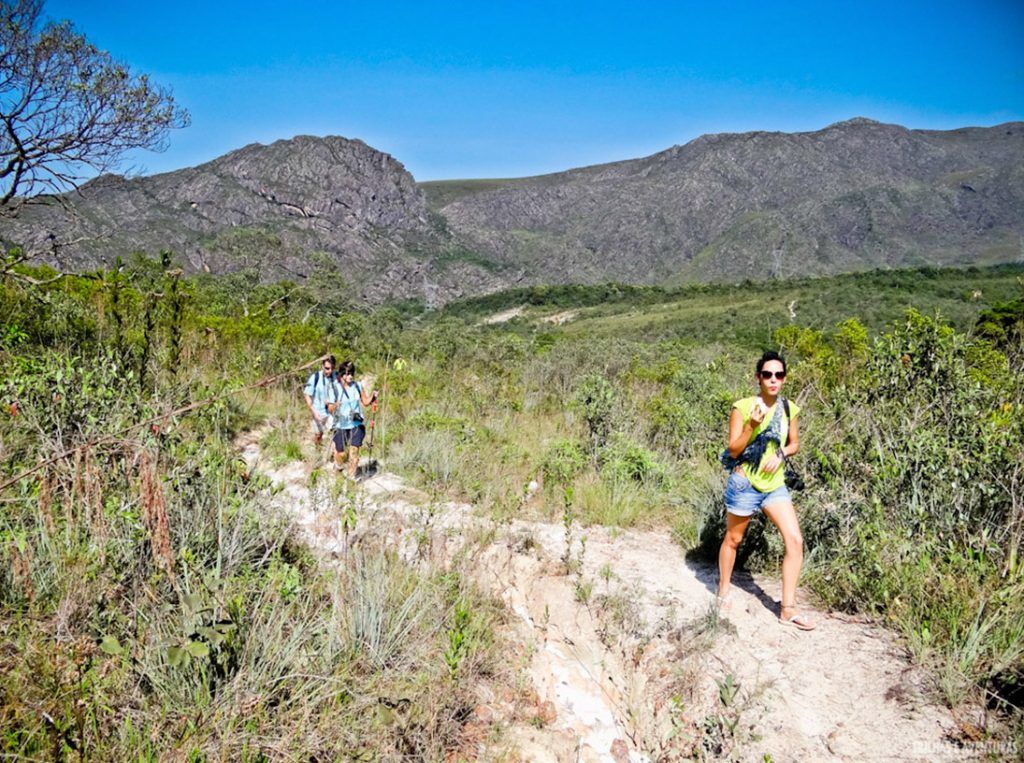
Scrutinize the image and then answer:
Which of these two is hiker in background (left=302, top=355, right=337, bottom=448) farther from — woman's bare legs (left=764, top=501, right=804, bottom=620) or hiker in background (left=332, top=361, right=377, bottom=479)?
woman's bare legs (left=764, top=501, right=804, bottom=620)

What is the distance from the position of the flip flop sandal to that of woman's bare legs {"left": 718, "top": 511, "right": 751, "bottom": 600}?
1.31 feet

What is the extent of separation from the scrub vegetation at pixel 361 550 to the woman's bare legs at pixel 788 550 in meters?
0.39

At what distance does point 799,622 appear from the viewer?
3.72 meters

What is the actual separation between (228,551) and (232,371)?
22.5ft

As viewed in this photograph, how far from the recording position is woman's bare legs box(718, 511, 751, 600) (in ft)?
13.0

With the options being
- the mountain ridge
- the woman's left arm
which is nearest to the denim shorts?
the woman's left arm

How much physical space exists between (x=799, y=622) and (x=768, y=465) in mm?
1026

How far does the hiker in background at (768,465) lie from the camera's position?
3.74m

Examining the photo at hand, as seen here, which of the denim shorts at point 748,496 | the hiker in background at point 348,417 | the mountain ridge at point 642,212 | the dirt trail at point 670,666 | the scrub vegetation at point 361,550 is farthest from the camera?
the mountain ridge at point 642,212

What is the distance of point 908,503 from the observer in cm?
414

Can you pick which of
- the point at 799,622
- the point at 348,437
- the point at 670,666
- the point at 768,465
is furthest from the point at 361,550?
the point at 348,437

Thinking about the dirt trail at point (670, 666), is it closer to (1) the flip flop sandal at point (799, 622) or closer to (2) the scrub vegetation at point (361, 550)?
(1) the flip flop sandal at point (799, 622)

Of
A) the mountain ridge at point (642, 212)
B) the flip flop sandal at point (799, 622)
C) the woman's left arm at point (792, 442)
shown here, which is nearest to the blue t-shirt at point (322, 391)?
the woman's left arm at point (792, 442)

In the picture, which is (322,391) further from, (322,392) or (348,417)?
(348,417)
